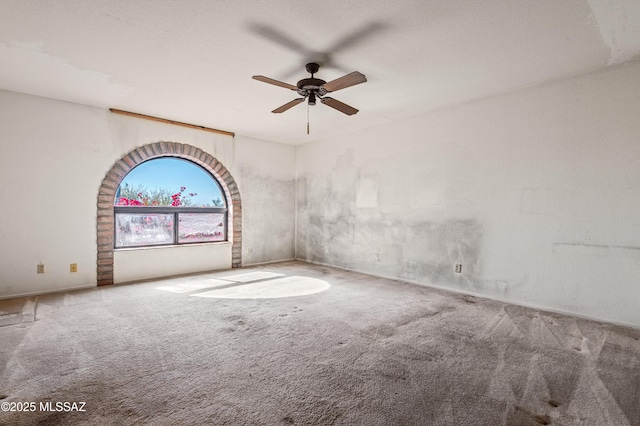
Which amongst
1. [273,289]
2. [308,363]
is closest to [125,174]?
[273,289]

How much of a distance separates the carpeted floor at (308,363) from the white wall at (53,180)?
488 millimetres

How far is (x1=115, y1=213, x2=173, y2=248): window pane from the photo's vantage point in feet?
14.7

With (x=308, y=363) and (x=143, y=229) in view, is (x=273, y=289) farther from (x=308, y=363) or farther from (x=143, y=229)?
(x=143, y=229)

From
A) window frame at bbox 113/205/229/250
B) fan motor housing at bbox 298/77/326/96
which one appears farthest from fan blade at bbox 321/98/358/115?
window frame at bbox 113/205/229/250

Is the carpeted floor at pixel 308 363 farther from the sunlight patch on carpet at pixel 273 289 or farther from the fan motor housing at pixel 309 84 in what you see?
the fan motor housing at pixel 309 84

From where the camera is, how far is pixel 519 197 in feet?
11.4

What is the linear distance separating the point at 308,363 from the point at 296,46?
7.99 feet

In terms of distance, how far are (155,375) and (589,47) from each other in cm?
406

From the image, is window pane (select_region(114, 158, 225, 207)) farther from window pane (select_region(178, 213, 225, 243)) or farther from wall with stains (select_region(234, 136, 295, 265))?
wall with stains (select_region(234, 136, 295, 265))

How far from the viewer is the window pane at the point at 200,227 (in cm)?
505

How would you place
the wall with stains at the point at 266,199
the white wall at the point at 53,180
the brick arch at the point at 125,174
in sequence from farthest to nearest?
the wall with stains at the point at 266,199 < the brick arch at the point at 125,174 < the white wall at the point at 53,180

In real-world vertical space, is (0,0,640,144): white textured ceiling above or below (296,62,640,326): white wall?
above

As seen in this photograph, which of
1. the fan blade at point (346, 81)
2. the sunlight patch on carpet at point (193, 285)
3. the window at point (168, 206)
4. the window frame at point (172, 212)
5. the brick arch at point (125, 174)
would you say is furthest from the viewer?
the window at point (168, 206)

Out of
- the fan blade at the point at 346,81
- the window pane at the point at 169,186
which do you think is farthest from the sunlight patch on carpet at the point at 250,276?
the fan blade at the point at 346,81
